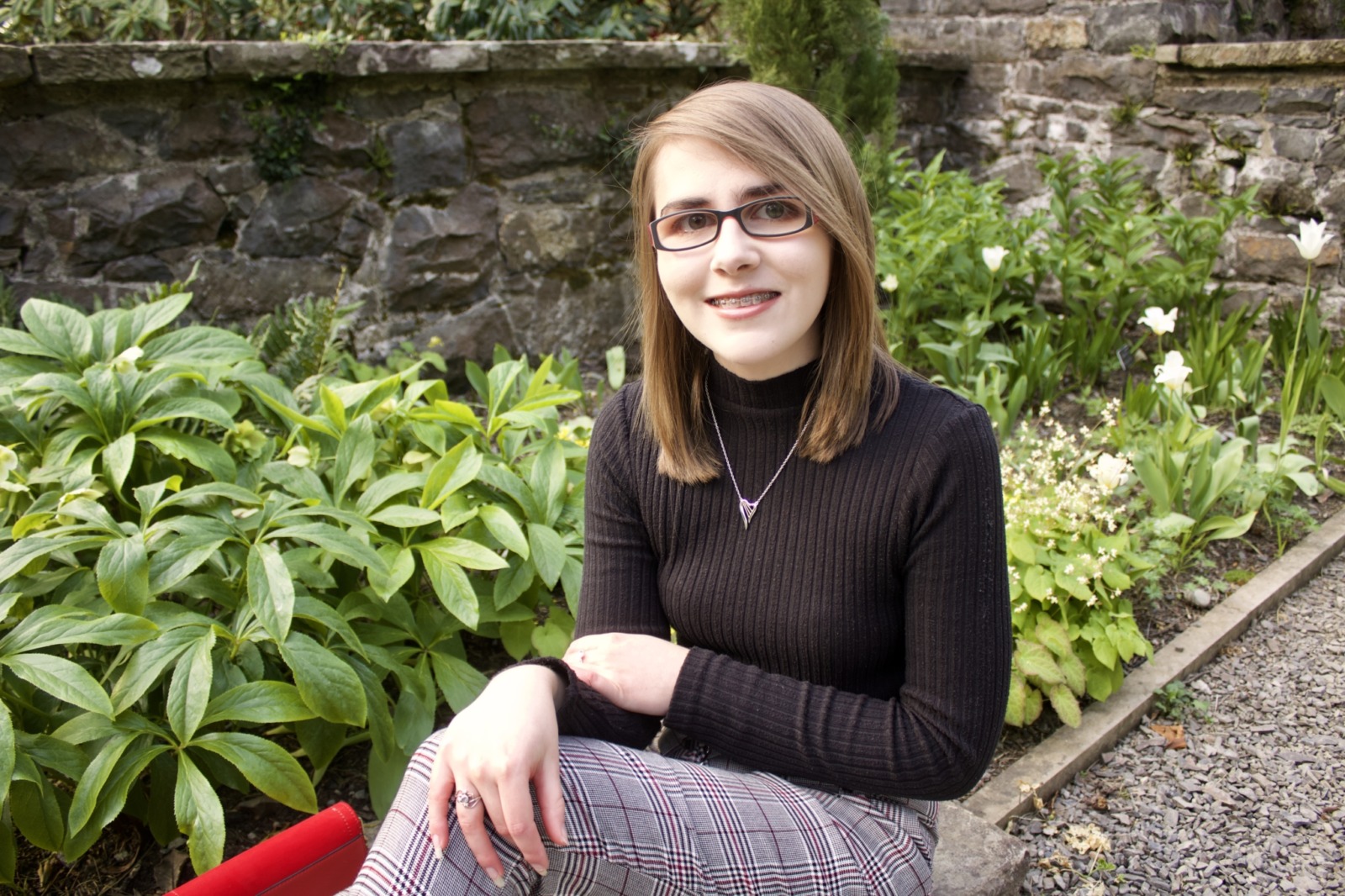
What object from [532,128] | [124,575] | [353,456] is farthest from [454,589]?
[532,128]

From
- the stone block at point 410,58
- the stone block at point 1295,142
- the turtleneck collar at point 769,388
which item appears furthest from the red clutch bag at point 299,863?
the stone block at point 1295,142

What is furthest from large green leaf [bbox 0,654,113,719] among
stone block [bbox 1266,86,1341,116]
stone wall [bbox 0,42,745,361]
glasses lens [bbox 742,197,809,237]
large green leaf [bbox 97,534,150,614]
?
stone block [bbox 1266,86,1341,116]

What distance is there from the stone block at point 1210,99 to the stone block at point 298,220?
3303 mm

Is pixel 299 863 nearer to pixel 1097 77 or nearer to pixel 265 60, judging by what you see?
pixel 265 60

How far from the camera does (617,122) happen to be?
13.0 feet

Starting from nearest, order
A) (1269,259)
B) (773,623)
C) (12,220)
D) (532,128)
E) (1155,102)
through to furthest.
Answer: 1. (773,623)
2. (12,220)
3. (532,128)
4. (1269,259)
5. (1155,102)

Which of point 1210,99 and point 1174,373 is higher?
point 1210,99

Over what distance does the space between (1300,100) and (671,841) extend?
4.00 m

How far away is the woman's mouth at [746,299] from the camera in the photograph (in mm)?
1184

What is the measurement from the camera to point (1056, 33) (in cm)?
462

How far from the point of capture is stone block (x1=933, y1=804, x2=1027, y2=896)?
1.53 metres

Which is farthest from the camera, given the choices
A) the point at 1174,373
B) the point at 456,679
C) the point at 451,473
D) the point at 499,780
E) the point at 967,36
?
the point at 967,36

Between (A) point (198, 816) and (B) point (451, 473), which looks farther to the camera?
(B) point (451, 473)

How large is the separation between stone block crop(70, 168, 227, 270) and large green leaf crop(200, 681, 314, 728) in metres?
2.30
